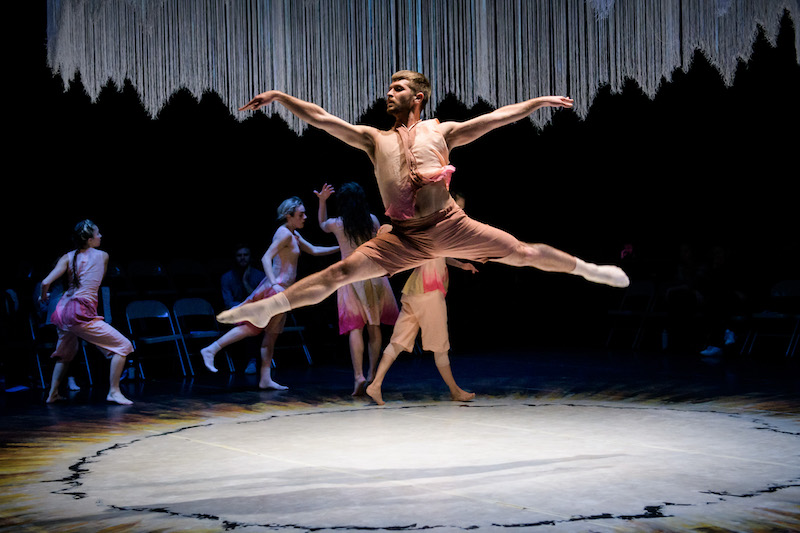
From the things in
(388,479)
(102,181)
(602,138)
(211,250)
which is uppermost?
(602,138)

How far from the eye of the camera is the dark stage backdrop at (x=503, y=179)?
31.5 ft

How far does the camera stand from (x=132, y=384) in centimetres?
775

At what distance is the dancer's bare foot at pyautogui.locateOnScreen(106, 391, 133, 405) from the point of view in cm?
649

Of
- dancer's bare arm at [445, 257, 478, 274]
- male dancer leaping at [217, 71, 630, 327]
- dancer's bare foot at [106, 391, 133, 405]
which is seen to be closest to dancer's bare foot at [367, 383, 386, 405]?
dancer's bare arm at [445, 257, 478, 274]

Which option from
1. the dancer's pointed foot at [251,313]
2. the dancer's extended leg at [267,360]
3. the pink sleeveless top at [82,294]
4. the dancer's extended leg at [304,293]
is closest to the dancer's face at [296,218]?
the dancer's extended leg at [267,360]

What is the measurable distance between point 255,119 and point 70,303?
182 inches

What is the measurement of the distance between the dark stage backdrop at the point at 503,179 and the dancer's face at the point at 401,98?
5440mm

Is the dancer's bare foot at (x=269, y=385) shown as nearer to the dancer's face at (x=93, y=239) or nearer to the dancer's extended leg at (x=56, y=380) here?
the dancer's extended leg at (x=56, y=380)

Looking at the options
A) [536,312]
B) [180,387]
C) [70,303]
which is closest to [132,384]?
[180,387]

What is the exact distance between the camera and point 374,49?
6.71 m

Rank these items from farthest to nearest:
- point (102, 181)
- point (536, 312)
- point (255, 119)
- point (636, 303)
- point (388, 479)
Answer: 1. point (536, 312)
2. point (636, 303)
3. point (255, 119)
4. point (102, 181)
5. point (388, 479)

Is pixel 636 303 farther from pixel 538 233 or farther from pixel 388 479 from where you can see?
pixel 388 479

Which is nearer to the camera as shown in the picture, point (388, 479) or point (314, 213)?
point (388, 479)

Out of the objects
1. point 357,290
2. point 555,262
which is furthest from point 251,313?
point 357,290
